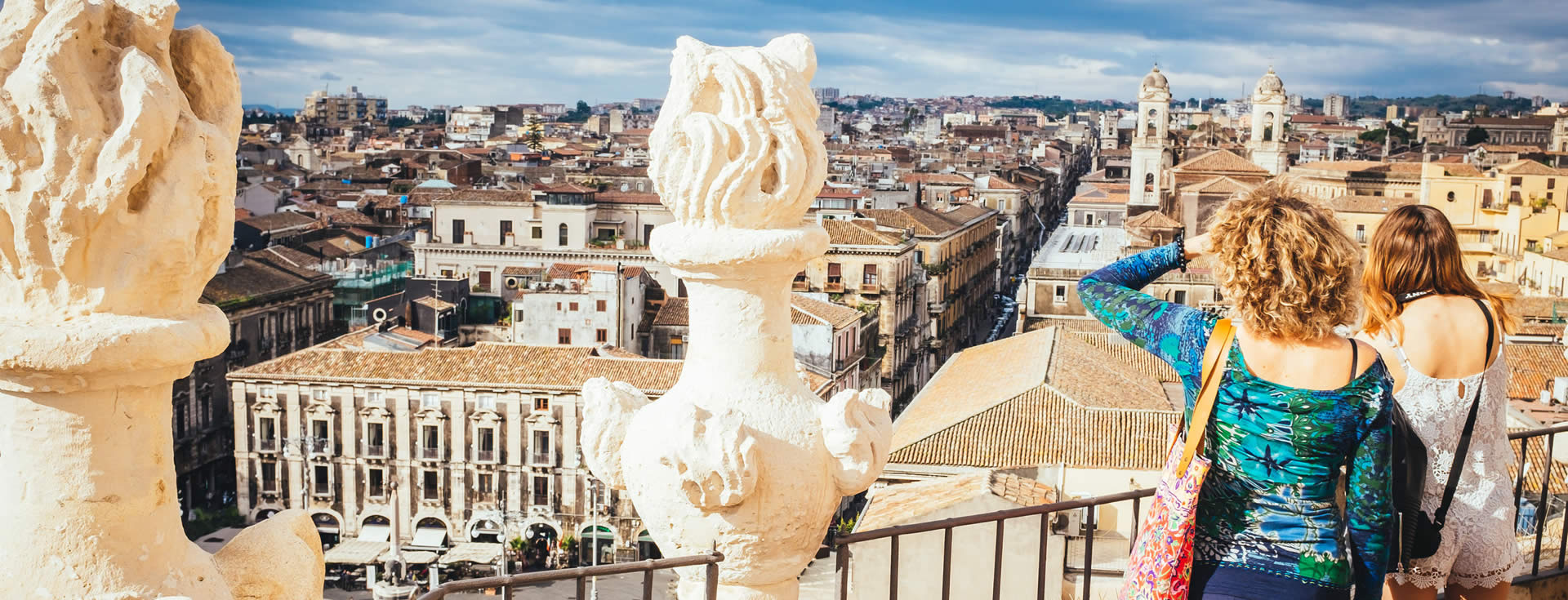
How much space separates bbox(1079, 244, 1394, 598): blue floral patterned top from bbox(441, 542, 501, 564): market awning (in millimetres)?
25744

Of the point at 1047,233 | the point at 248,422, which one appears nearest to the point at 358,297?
the point at 248,422

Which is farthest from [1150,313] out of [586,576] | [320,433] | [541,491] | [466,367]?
[320,433]

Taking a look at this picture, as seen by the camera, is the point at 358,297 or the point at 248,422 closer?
the point at 248,422

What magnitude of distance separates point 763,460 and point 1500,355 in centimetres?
199

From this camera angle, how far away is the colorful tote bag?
10.6 ft

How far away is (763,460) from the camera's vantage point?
3.48 m

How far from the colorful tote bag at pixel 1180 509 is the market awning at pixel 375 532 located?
27749 mm

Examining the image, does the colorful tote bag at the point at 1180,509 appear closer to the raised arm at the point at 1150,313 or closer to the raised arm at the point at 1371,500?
the raised arm at the point at 1150,313

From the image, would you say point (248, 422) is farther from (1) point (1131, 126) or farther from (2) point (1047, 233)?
(1) point (1131, 126)

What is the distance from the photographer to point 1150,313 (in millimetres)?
3445

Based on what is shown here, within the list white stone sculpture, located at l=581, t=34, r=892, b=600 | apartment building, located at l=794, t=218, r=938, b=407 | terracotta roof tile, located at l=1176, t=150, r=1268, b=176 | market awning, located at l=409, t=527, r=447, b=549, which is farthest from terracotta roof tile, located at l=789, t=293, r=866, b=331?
A: white stone sculpture, located at l=581, t=34, r=892, b=600

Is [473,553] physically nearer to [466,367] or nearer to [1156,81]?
[466,367]

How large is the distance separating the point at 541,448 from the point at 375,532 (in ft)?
Result: 13.2

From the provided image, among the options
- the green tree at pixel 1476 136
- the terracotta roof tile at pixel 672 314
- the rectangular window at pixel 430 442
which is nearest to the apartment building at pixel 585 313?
the terracotta roof tile at pixel 672 314
